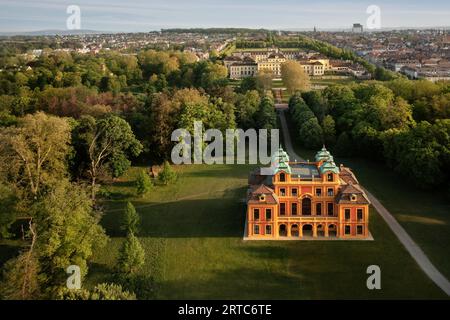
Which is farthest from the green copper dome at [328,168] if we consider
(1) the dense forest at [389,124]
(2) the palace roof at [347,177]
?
(1) the dense forest at [389,124]

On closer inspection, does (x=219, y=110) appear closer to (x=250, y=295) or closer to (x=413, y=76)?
(x=250, y=295)

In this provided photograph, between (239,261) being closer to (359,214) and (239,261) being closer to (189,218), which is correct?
(189,218)

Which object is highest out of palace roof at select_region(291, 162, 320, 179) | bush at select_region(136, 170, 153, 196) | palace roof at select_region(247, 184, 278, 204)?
palace roof at select_region(291, 162, 320, 179)

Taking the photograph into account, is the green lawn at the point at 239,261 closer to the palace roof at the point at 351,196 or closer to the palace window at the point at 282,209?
the palace window at the point at 282,209

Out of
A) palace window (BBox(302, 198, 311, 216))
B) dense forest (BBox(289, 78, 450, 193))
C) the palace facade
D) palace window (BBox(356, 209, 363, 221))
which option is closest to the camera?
palace window (BBox(356, 209, 363, 221))

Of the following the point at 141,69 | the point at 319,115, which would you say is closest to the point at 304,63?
the point at 141,69

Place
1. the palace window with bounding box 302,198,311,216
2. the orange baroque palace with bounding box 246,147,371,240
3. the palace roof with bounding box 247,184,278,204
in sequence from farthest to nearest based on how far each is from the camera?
the palace window with bounding box 302,198,311,216 < the palace roof with bounding box 247,184,278,204 < the orange baroque palace with bounding box 246,147,371,240

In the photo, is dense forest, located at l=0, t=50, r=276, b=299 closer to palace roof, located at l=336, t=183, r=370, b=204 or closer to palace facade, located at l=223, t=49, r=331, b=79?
palace roof, located at l=336, t=183, r=370, b=204

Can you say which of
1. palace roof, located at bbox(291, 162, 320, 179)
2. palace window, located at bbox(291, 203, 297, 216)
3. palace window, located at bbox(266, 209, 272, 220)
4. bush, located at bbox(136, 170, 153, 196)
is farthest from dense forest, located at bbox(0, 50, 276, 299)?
palace roof, located at bbox(291, 162, 320, 179)
